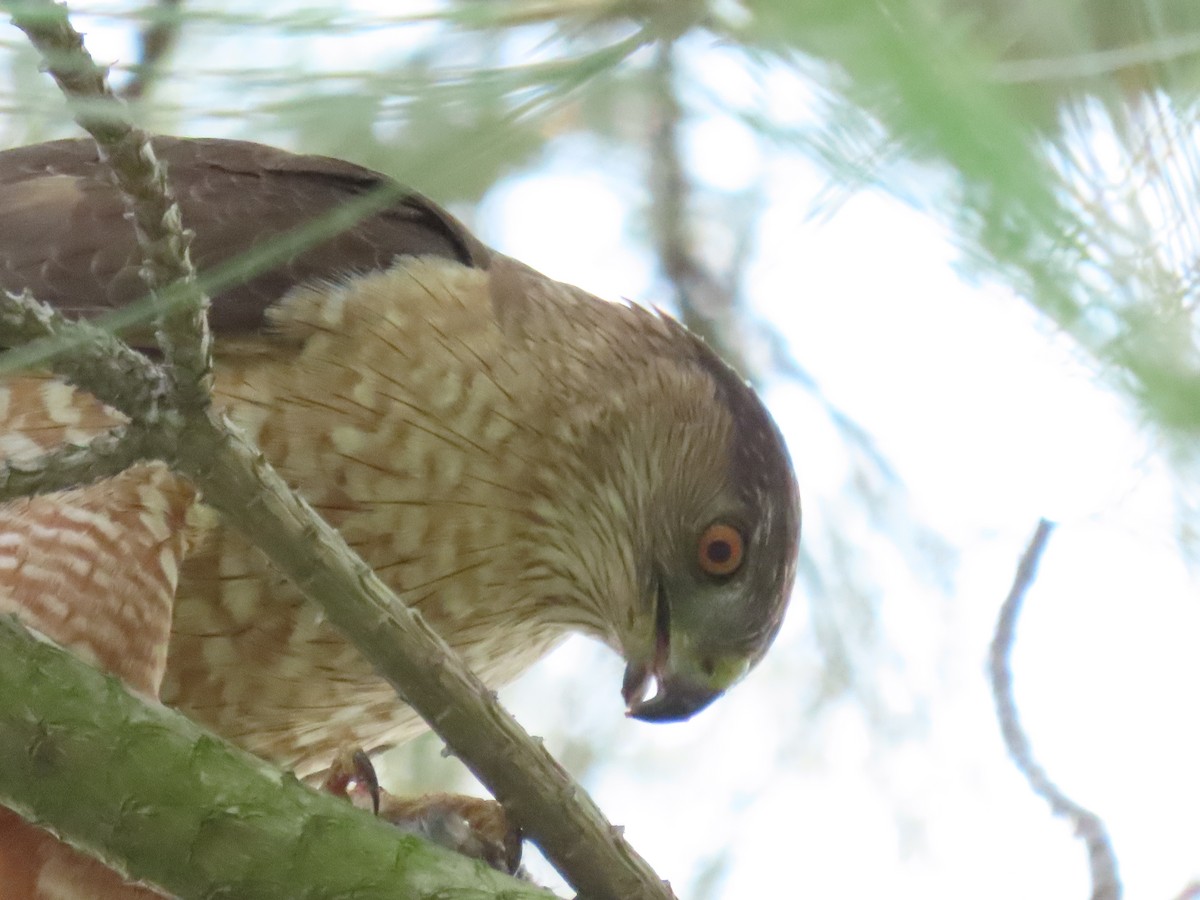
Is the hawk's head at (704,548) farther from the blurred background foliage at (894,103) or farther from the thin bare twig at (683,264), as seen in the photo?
the blurred background foliage at (894,103)


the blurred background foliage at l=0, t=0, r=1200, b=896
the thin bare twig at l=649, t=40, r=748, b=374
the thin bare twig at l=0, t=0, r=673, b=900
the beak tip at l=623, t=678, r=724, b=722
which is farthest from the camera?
the thin bare twig at l=649, t=40, r=748, b=374

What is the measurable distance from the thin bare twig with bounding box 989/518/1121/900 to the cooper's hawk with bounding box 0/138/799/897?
1.66ft

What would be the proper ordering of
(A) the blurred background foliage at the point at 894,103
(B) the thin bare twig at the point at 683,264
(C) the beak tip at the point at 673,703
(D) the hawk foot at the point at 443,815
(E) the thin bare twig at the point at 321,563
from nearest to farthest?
(A) the blurred background foliage at the point at 894,103
(E) the thin bare twig at the point at 321,563
(D) the hawk foot at the point at 443,815
(C) the beak tip at the point at 673,703
(B) the thin bare twig at the point at 683,264

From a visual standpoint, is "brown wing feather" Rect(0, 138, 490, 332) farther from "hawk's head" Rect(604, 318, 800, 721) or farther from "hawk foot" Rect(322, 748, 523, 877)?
"hawk foot" Rect(322, 748, 523, 877)

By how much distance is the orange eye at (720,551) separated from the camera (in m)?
2.70

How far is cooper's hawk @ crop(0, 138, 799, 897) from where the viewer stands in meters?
2.43

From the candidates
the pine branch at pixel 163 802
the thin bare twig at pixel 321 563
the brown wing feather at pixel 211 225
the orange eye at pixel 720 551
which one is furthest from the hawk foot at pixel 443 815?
the brown wing feather at pixel 211 225

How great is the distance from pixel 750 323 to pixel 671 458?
576 millimetres

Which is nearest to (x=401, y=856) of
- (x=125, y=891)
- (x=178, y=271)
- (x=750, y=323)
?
(x=125, y=891)

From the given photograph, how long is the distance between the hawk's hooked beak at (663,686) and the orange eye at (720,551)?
3.9 inches

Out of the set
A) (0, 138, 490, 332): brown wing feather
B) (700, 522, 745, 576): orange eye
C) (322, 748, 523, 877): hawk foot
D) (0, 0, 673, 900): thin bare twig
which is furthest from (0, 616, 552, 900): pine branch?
(700, 522, 745, 576): orange eye

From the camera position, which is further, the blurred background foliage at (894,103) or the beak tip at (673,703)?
the beak tip at (673,703)

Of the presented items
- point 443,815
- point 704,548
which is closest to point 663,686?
point 704,548

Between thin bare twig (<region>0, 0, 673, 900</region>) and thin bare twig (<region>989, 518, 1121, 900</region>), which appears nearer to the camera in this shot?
thin bare twig (<region>0, 0, 673, 900</region>)
